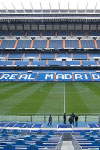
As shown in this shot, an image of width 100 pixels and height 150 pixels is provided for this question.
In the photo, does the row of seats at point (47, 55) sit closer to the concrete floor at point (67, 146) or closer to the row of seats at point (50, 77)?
the row of seats at point (50, 77)

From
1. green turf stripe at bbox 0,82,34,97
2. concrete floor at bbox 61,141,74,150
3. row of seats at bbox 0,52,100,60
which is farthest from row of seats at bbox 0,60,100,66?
concrete floor at bbox 61,141,74,150

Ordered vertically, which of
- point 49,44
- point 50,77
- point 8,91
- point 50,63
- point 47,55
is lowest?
point 8,91

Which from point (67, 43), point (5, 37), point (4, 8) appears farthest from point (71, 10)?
point (5, 37)

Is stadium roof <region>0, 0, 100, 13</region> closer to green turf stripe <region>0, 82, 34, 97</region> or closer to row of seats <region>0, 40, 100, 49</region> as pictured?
row of seats <region>0, 40, 100, 49</region>

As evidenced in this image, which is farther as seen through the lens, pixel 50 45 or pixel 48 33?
pixel 48 33

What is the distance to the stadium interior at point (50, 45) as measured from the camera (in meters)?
59.0

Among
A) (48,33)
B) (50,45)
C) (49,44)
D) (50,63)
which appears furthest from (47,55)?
(48,33)

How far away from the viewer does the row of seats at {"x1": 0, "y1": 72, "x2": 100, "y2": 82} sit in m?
54.2

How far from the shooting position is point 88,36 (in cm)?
7075

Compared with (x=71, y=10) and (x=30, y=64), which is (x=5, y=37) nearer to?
(x=30, y=64)

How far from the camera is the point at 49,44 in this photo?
68.5 metres

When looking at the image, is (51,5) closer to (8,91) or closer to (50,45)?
(50,45)

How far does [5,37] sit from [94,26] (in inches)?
1250

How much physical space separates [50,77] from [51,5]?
22.3m
